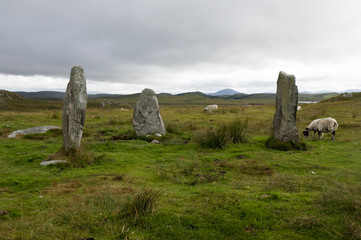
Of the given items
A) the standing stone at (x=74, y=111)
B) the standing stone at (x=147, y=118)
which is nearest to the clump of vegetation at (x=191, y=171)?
the standing stone at (x=74, y=111)

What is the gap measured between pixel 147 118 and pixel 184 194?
1042cm

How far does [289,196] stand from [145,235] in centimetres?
365

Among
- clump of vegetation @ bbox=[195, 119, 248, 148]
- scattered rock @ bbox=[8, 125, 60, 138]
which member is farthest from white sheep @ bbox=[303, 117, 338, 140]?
scattered rock @ bbox=[8, 125, 60, 138]

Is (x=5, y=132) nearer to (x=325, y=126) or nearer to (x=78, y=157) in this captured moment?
(x=78, y=157)

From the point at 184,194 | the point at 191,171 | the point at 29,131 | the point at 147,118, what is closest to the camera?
the point at 184,194

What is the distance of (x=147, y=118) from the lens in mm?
16641

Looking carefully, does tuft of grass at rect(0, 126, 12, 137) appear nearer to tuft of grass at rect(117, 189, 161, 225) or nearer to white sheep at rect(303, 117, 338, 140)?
tuft of grass at rect(117, 189, 161, 225)

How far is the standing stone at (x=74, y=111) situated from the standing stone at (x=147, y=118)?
5890 mm

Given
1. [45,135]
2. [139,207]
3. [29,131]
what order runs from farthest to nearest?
[29,131], [45,135], [139,207]

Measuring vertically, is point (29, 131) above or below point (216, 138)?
below

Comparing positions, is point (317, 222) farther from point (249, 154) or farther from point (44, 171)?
point (44, 171)

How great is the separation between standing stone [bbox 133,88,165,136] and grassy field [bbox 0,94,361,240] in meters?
3.68

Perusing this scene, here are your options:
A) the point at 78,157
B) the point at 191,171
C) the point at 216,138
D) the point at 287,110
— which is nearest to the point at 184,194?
the point at 191,171

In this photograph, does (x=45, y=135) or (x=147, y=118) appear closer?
(x=45, y=135)
